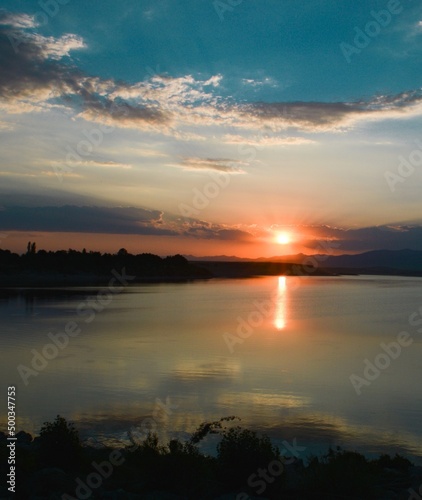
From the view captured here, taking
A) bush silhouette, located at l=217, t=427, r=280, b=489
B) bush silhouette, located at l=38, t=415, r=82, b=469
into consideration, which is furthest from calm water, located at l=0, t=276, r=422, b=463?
bush silhouette, located at l=217, t=427, r=280, b=489

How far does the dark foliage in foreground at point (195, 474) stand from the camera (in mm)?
7383

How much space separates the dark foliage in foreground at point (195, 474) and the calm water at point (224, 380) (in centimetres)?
198

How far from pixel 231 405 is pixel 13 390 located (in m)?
5.69

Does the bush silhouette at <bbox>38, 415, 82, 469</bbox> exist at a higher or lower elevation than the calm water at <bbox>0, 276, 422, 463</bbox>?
higher

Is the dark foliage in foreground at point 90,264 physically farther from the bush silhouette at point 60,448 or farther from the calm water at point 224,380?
the bush silhouette at point 60,448

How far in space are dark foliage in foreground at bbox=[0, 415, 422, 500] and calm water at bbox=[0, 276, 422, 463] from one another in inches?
77.8

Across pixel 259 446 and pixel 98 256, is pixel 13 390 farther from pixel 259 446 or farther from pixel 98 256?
pixel 98 256

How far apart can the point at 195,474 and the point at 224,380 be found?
8.86 meters

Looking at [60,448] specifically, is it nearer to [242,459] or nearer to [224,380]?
[242,459]

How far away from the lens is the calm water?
39.0ft

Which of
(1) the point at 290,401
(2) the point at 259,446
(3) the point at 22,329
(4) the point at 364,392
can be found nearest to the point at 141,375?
(1) the point at 290,401

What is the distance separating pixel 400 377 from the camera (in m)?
17.4

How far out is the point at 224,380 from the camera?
54.3ft

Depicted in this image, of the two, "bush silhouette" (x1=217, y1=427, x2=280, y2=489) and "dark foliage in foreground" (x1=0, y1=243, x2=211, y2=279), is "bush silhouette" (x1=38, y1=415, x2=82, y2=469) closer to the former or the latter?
"bush silhouette" (x1=217, y1=427, x2=280, y2=489)
